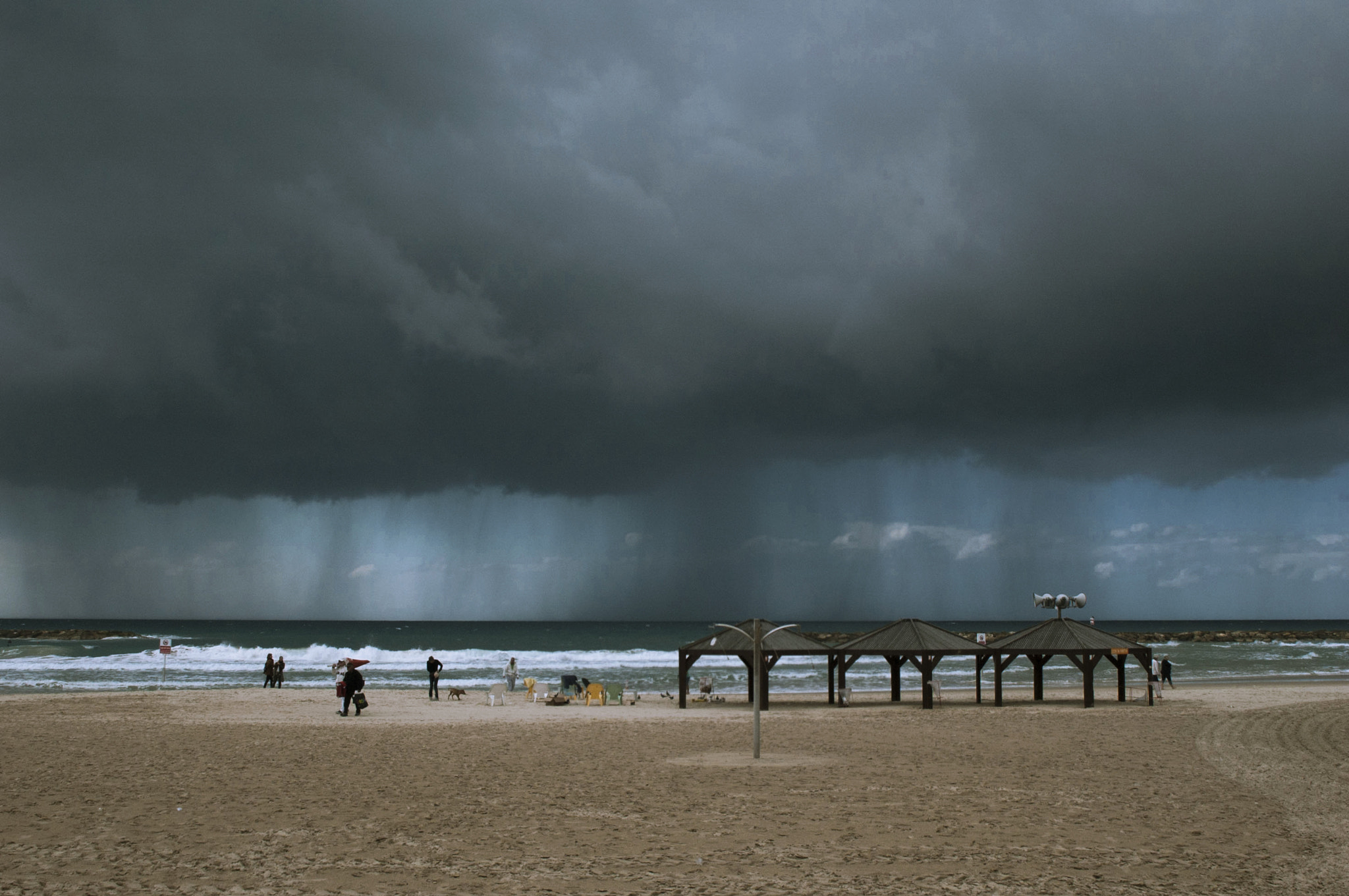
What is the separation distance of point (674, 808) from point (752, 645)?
41.5 ft

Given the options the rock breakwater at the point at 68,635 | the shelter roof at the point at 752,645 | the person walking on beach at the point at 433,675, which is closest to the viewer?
the shelter roof at the point at 752,645

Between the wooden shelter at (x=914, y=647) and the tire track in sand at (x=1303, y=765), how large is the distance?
590cm

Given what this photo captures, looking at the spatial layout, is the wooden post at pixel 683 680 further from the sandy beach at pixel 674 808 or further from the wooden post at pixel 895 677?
the wooden post at pixel 895 677

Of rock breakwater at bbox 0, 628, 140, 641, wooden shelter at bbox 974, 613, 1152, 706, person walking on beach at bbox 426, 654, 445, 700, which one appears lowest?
rock breakwater at bbox 0, 628, 140, 641

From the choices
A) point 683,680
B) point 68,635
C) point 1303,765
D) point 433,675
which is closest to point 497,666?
point 433,675

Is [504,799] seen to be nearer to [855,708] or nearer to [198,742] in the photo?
[198,742]

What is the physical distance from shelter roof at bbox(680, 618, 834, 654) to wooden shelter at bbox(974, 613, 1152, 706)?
4583 mm

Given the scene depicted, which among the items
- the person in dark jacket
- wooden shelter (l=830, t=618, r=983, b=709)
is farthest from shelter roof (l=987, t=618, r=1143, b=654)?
the person in dark jacket

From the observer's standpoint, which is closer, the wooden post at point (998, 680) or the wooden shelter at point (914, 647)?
the wooden shelter at point (914, 647)

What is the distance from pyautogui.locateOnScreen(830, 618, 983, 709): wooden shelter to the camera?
23953 millimetres

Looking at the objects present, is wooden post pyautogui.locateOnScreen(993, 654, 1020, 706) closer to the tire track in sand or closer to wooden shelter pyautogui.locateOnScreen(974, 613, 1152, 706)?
wooden shelter pyautogui.locateOnScreen(974, 613, 1152, 706)

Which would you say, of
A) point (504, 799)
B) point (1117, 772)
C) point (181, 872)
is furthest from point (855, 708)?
point (181, 872)

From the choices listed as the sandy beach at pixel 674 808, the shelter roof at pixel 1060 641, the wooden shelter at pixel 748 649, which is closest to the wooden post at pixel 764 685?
the wooden shelter at pixel 748 649

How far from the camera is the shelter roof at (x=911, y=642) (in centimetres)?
2406
